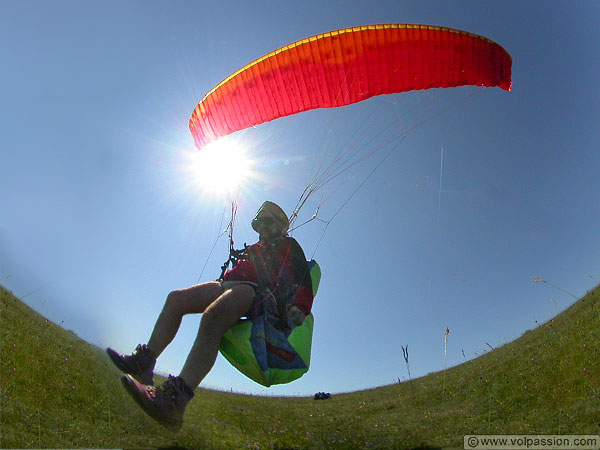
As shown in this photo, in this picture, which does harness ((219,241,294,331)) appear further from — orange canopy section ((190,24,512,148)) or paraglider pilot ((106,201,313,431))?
orange canopy section ((190,24,512,148))

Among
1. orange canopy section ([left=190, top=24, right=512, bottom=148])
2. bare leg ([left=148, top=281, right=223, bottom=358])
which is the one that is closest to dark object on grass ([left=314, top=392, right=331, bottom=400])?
orange canopy section ([left=190, top=24, right=512, bottom=148])

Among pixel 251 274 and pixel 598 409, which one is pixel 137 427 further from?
pixel 598 409

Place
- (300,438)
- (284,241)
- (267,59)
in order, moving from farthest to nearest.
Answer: (300,438) < (267,59) < (284,241)

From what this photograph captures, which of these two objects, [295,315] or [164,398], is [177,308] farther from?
[295,315]

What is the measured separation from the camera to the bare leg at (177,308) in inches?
138

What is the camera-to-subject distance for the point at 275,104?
19.8ft

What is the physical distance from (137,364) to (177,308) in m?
0.61

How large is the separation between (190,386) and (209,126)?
458 cm

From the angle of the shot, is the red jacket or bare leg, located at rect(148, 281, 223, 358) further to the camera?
the red jacket

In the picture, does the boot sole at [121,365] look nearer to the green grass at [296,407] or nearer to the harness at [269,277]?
the harness at [269,277]

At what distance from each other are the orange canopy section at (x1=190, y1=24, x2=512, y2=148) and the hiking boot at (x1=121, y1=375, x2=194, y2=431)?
4.44 metres

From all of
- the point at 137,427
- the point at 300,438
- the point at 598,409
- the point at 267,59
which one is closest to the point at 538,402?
the point at 598,409

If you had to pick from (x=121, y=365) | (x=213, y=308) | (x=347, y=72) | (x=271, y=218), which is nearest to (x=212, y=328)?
(x=213, y=308)

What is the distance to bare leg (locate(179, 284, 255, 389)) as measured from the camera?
3193 mm
